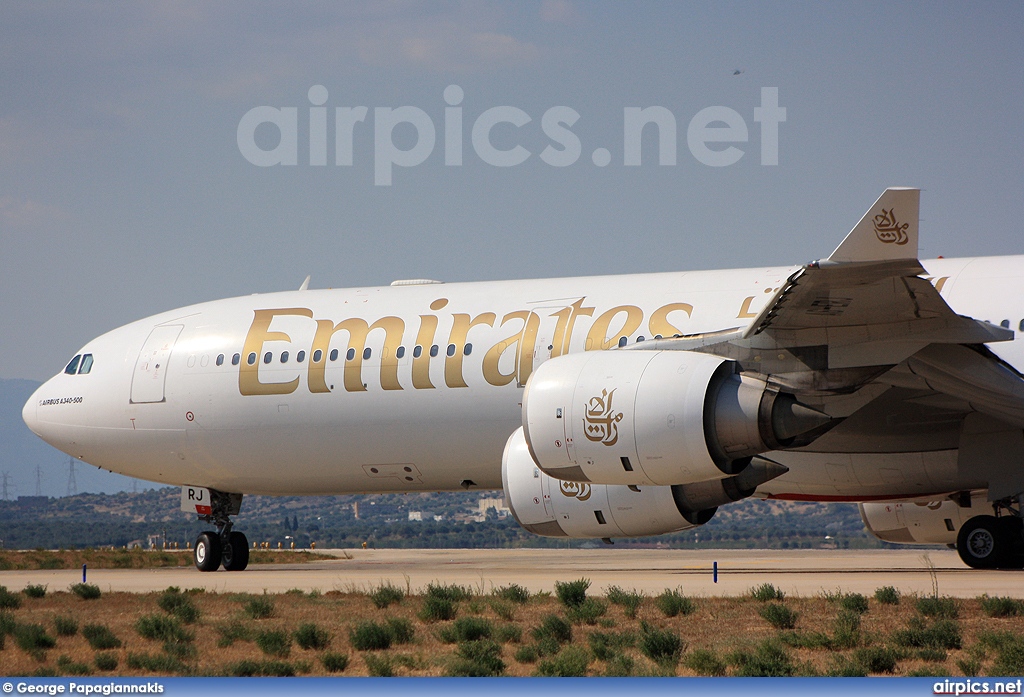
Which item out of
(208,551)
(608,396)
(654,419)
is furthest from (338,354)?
(654,419)

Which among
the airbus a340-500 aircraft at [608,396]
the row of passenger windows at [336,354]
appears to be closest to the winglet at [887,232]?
the airbus a340-500 aircraft at [608,396]

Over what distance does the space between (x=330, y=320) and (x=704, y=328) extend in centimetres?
625

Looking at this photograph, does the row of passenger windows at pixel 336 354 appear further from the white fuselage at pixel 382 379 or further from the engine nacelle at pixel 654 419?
the engine nacelle at pixel 654 419

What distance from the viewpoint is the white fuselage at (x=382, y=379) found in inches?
658

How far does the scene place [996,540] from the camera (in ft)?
51.0

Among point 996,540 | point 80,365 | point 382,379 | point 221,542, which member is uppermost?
point 80,365

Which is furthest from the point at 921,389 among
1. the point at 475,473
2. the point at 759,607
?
the point at 475,473

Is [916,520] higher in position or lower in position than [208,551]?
higher

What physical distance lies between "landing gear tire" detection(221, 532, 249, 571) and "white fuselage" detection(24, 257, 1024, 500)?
937 millimetres

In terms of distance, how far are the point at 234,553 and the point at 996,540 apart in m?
12.1

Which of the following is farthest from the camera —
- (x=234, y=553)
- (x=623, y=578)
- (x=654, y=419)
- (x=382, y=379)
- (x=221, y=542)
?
(x=234, y=553)

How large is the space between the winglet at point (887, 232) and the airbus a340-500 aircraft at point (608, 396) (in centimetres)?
2

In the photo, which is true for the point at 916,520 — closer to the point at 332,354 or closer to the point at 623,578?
the point at 623,578

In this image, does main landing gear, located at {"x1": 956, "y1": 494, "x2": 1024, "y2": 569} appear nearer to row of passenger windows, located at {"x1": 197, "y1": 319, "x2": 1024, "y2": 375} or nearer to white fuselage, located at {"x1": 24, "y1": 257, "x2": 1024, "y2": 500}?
white fuselage, located at {"x1": 24, "y1": 257, "x2": 1024, "y2": 500}
